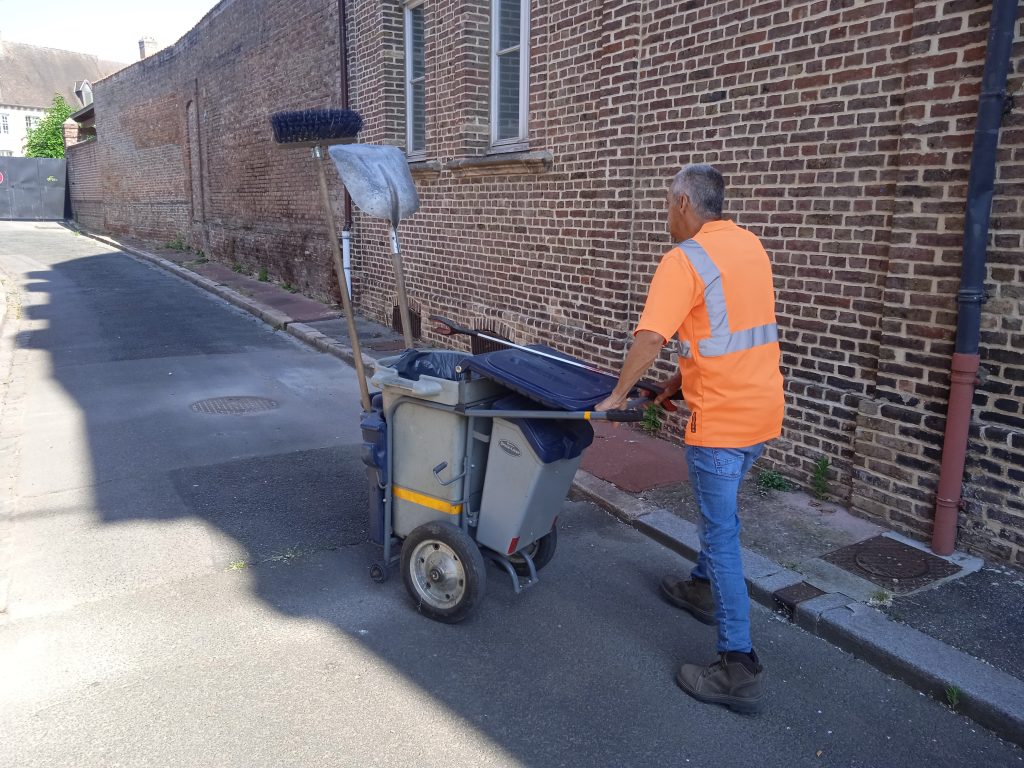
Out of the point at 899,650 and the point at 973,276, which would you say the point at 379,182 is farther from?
the point at 899,650

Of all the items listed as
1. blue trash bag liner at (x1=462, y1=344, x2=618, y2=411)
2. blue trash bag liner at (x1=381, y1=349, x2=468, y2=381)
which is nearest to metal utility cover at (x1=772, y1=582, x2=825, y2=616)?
blue trash bag liner at (x1=462, y1=344, x2=618, y2=411)

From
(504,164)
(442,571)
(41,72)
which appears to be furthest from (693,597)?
(41,72)

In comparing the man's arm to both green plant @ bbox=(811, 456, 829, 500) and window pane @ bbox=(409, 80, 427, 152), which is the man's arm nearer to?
green plant @ bbox=(811, 456, 829, 500)

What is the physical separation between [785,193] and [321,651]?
3922mm

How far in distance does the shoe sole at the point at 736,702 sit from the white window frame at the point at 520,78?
20.2ft

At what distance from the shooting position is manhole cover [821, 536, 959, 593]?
4098mm

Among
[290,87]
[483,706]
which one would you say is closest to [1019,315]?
[483,706]

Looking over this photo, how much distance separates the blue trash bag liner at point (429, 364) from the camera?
3725mm

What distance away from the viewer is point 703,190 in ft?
10.4

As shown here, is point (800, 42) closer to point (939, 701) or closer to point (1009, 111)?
point (1009, 111)

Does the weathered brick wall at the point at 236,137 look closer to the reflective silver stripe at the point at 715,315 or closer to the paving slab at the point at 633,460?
the paving slab at the point at 633,460

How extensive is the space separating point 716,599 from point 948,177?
2628 mm

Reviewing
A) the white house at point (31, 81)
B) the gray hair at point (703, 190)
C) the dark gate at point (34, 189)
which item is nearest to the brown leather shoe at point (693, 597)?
the gray hair at point (703, 190)

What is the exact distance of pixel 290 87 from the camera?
45.6 ft
